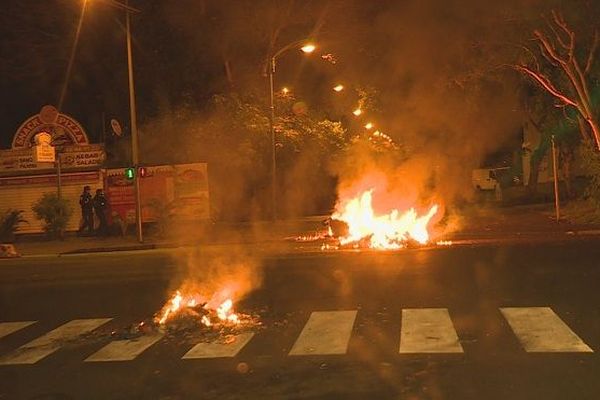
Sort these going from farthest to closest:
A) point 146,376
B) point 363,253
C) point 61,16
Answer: point 61,16 → point 363,253 → point 146,376

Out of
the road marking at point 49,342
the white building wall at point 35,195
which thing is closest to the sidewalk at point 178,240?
the white building wall at point 35,195

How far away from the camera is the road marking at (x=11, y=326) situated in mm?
9836

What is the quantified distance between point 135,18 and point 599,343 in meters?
28.3

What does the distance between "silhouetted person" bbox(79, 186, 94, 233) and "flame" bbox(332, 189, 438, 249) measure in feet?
32.5

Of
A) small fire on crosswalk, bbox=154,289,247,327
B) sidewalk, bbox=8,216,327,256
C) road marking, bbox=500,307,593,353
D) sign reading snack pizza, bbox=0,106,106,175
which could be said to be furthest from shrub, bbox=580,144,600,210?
sign reading snack pizza, bbox=0,106,106,175

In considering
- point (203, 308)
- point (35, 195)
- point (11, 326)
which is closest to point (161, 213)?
point (35, 195)

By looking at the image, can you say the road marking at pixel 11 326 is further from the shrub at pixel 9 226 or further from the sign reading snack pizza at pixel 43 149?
the shrub at pixel 9 226

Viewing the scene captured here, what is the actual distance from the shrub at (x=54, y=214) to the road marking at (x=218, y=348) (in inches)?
806

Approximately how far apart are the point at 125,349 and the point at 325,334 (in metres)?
2.25

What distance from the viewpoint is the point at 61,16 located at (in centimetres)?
3197

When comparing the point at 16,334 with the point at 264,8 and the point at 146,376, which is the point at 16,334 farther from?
the point at 264,8

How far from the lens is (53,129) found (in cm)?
3000

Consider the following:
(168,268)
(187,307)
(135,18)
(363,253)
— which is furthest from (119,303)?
(135,18)


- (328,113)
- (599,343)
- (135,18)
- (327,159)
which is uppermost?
(135,18)
